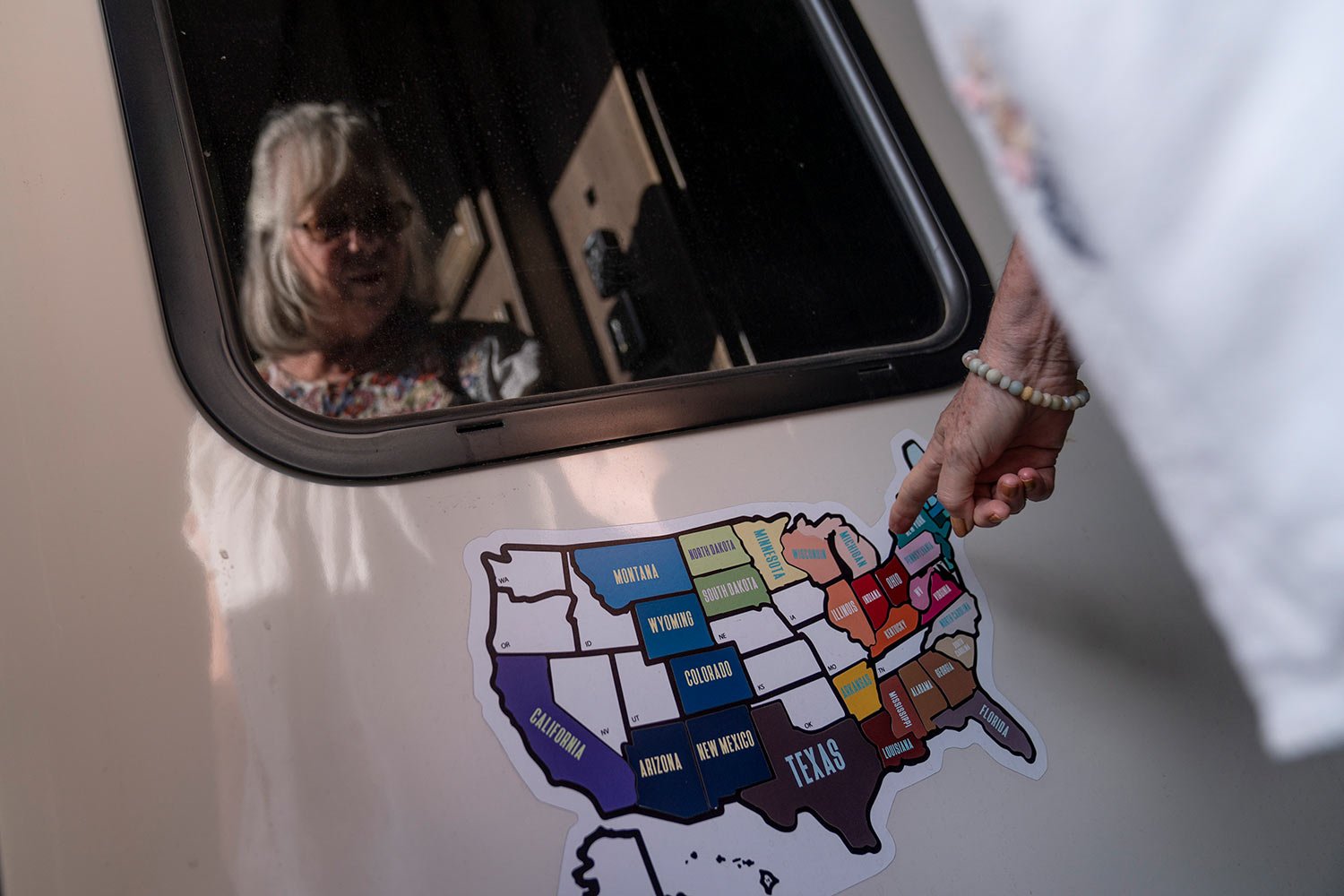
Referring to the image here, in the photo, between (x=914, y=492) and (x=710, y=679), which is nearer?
(x=710, y=679)

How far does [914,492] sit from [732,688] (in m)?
0.28

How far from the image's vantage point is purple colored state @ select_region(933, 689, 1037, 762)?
983 mm

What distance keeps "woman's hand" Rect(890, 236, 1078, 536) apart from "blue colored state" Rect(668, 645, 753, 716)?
25cm

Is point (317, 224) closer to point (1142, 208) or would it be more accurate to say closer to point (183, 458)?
point (183, 458)

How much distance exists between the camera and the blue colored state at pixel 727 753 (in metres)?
0.87

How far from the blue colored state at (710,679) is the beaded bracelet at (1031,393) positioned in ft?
1.15

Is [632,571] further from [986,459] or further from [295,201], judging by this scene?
[295,201]

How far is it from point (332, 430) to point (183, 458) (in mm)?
128

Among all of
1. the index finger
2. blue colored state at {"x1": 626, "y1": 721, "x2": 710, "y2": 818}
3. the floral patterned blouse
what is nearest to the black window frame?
the floral patterned blouse

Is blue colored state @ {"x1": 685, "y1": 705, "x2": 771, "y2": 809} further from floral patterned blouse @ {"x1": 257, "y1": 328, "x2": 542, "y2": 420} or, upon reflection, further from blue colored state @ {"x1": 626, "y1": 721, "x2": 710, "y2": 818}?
floral patterned blouse @ {"x1": 257, "y1": 328, "x2": 542, "y2": 420}

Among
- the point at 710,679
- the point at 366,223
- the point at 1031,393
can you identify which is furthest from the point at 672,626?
the point at 366,223

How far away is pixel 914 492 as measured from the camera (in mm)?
1011

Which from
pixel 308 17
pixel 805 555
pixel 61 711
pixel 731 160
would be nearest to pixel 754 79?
pixel 731 160

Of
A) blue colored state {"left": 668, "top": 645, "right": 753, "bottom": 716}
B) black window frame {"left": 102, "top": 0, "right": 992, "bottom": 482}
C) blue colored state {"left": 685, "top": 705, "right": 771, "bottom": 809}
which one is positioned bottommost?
blue colored state {"left": 685, "top": 705, "right": 771, "bottom": 809}
